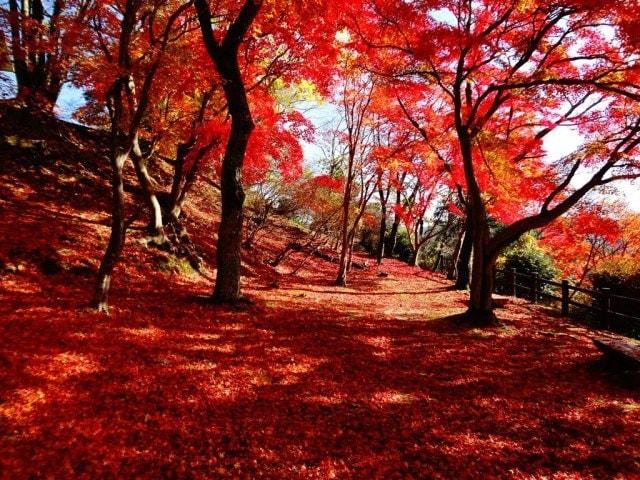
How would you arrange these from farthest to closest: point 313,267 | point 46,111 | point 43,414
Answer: point 313,267
point 46,111
point 43,414

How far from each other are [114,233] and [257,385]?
400cm

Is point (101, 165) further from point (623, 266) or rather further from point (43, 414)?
point (623, 266)

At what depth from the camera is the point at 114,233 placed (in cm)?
689

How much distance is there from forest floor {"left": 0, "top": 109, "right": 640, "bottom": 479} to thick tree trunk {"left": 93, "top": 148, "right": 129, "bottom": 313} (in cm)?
40

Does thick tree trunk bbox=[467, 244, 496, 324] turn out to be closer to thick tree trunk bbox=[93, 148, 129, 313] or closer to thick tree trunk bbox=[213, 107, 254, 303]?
thick tree trunk bbox=[213, 107, 254, 303]

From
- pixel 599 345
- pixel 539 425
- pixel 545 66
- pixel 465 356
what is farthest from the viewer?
pixel 545 66

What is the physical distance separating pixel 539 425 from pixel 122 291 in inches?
352

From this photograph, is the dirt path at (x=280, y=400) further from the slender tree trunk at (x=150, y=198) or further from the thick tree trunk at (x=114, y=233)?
the slender tree trunk at (x=150, y=198)

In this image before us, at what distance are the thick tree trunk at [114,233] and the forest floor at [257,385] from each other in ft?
1.31

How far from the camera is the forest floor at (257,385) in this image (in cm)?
393

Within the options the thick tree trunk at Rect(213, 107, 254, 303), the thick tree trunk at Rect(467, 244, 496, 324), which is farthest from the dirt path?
the thick tree trunk at Rect(467, 244, 496, 324)

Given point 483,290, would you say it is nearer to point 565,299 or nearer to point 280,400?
point 565,299

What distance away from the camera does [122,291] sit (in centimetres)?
891

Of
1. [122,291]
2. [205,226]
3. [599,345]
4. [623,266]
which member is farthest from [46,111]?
[623,266]
